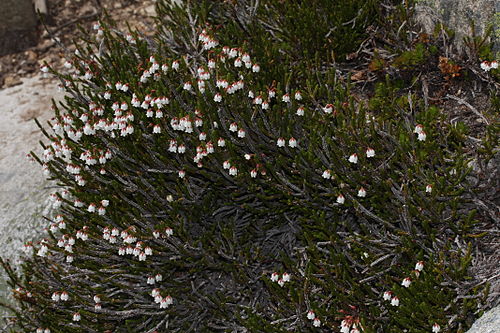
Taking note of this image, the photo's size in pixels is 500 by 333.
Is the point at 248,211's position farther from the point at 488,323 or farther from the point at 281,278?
the point at 488,323

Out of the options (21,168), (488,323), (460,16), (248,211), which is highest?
(460,16)

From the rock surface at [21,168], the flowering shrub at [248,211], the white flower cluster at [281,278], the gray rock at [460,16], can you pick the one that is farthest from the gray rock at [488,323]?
the rock surface at [21,168]

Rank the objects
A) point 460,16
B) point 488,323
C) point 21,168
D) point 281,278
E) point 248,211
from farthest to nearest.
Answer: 1. point 21,168
2. point 460,16
3. point 248,211
4. point 281,278
5. point 488,323

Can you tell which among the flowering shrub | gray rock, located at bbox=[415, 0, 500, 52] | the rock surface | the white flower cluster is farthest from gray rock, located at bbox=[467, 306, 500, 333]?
the rock surface

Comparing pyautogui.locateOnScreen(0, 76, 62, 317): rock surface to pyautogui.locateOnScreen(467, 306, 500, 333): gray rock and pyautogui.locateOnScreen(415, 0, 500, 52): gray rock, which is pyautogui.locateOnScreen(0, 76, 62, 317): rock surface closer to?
pyautogui.locateOnScreen(467, 306, 500, 333): gray rock

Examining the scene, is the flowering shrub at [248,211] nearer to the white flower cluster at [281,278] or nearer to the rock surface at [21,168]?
the white flower cluster at [281,278]

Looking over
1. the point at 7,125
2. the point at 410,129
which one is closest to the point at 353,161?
the point at 410,129

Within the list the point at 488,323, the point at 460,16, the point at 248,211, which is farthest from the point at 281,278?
the point at 460,16
